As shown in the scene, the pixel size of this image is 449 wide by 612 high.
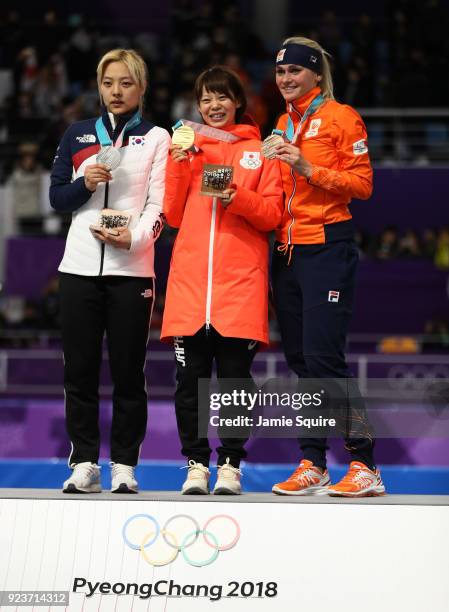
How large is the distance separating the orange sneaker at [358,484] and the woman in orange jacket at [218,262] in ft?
1.37

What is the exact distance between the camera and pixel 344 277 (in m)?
4.60

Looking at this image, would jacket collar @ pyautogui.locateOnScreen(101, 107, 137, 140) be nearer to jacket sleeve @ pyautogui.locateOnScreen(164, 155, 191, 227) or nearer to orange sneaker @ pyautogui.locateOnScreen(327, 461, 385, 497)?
jacket sleeve @ pyautogui.locateOnScreen(164, 155, 191, 227)

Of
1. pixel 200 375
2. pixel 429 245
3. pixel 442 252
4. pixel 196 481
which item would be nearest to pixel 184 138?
pixel 200 375

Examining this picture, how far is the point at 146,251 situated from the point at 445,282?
7.69 metres

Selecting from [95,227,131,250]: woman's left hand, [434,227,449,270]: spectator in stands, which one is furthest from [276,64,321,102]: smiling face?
[434,227,449,270]: spectator in stands

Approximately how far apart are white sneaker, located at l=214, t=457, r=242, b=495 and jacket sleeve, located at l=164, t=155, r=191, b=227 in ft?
3.54

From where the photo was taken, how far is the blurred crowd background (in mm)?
12375

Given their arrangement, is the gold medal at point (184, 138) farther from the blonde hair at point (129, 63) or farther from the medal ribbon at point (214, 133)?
the blonde hair at point (129, 63)

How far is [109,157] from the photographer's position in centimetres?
457

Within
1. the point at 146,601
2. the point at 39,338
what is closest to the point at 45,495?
the point at 146,601

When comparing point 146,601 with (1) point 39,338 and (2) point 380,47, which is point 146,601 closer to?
(1) point 39,338

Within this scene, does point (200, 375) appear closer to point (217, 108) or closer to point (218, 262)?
point (218, 262)

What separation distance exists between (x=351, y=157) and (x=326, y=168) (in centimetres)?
13

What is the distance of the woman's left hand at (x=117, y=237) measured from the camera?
14.8 ft
